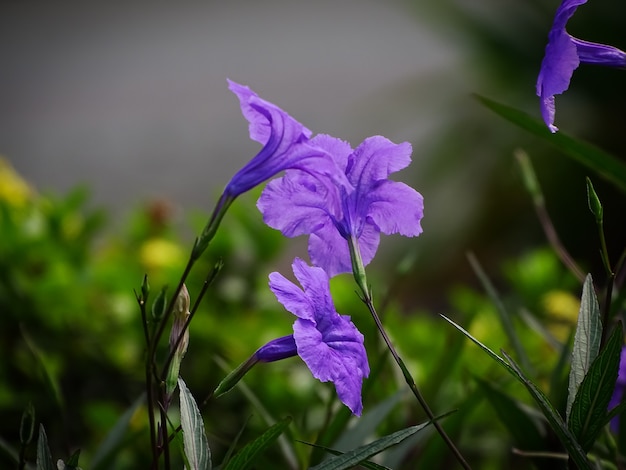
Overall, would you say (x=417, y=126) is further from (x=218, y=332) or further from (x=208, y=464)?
(x=208, y=464)

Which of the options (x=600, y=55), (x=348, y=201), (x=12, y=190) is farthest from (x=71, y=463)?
(x=12, y=190)

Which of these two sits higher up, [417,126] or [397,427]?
[397,427]

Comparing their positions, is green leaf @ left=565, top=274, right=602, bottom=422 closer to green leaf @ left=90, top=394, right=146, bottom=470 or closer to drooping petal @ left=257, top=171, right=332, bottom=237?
drooping petal @ left=257, top=171, right=332, bottom=237

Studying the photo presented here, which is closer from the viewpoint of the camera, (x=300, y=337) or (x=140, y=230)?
(x=300, y=337)

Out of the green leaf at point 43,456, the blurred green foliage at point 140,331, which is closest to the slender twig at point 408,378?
the green leaf at point 43,456

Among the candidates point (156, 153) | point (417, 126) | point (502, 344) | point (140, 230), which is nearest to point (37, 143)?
point (156, 153)

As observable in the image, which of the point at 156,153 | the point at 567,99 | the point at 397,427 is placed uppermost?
the point at 397,427
